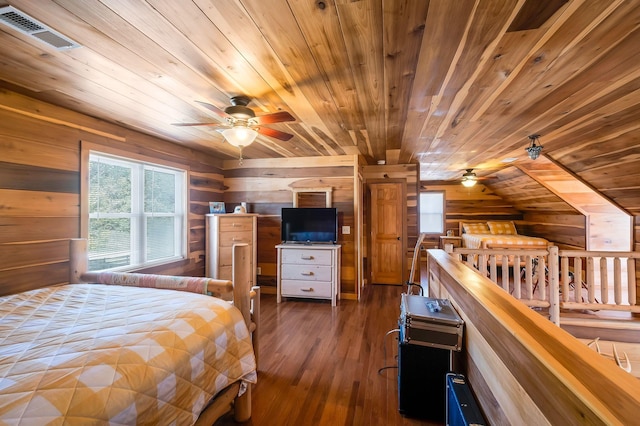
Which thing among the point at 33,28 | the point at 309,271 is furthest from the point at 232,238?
the point at 33,28

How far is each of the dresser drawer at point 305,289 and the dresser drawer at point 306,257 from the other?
31cm

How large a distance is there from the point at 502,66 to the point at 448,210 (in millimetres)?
6655

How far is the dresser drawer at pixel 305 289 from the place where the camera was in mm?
4078

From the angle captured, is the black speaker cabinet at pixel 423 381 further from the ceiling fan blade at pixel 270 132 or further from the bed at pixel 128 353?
the ceiling fan blade at pixel 270 132

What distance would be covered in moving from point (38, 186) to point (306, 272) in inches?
121

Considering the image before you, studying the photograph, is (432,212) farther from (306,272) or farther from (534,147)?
(306,272)

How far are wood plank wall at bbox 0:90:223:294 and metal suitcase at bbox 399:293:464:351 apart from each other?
10.0ft

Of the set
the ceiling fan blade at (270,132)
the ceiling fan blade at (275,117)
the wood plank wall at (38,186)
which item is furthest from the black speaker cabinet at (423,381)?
the wood plank wall at (38,186)

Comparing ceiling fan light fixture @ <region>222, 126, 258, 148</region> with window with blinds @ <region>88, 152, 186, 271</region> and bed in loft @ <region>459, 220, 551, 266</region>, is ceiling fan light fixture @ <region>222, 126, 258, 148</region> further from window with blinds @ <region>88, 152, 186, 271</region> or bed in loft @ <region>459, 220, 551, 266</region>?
bed in loft @ <region>459, 220, 551, 266</region>

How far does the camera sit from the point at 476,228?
7199 mm

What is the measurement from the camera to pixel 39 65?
1.81m

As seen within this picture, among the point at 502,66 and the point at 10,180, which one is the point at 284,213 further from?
the point at 502,66

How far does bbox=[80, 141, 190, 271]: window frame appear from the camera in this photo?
8.73 ft

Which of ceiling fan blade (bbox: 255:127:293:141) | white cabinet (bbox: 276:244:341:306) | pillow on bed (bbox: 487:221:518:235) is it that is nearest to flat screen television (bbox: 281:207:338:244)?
white cabinet (bbox: 276:244:341:306)
